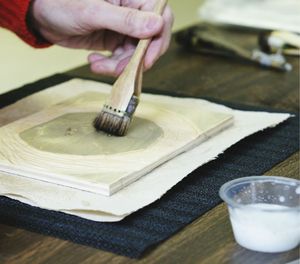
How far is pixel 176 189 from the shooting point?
2.70ft

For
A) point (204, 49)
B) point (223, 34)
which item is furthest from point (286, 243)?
point (223, 34)

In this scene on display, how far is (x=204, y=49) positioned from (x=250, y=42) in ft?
0.43

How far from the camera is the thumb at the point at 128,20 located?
1.00 metres

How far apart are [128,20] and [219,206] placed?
1.08 ft

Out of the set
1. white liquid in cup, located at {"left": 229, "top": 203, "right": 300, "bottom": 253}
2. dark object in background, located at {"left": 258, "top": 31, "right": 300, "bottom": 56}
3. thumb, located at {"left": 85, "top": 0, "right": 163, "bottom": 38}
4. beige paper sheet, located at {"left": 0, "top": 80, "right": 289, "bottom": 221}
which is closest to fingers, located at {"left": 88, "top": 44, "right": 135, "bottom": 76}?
thumb, located at {"left": 85, "top": 0, "right": 163, "bottom": 38}

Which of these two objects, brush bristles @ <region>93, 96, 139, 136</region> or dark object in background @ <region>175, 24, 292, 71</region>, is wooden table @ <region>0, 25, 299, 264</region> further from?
brush bristles @ <region>93, 96, 139, 136</region>

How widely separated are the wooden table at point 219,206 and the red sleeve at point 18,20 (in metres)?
0.12

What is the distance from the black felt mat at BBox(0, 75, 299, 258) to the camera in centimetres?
71

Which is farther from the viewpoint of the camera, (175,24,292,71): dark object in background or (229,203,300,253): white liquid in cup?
(175,24,292,71): dark object in background

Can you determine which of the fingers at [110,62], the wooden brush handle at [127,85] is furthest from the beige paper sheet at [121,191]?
the fingers at [110,62]

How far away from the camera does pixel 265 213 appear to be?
672mm

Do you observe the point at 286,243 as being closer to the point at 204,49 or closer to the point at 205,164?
the point at 205,164

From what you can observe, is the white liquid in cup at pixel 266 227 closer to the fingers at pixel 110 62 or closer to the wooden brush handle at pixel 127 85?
the wooden brush handle at pixel 127 85

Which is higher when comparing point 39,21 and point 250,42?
point 39,21
